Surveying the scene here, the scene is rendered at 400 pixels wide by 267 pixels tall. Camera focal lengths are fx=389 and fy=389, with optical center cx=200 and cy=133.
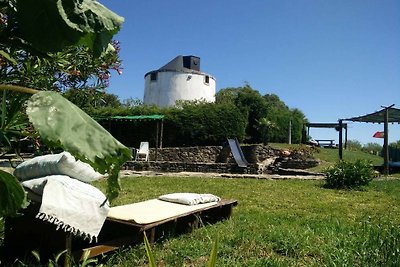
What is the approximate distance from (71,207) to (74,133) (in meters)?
2.49

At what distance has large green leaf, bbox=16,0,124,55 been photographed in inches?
32.5

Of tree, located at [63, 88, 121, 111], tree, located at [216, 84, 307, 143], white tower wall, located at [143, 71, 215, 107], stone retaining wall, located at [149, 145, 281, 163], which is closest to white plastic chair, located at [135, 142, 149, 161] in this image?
stone retaining wall, located at [149, 145, 281, 163]

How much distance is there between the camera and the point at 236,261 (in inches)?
138

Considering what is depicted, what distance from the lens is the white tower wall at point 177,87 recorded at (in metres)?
41.0

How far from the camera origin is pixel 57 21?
83 cm

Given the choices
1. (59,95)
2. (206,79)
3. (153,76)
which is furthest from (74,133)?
(153,76)

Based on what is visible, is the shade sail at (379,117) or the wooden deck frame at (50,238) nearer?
the wooden deck frame at (50,238)

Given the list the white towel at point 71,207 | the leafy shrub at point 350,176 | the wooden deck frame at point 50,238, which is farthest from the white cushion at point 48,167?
the leafy shrub at point 350,176

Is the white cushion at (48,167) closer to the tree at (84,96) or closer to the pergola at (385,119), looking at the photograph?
the tree at (84,96)

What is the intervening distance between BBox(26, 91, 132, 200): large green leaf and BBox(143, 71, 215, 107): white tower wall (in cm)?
3967

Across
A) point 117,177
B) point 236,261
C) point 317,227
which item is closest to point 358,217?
point 317,227

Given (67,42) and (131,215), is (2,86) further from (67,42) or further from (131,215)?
(131,215)

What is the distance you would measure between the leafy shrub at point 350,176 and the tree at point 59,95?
35.0 feet

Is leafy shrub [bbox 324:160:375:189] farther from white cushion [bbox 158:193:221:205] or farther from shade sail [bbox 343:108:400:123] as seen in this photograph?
shade sail [bbox 343:108:400:123]
